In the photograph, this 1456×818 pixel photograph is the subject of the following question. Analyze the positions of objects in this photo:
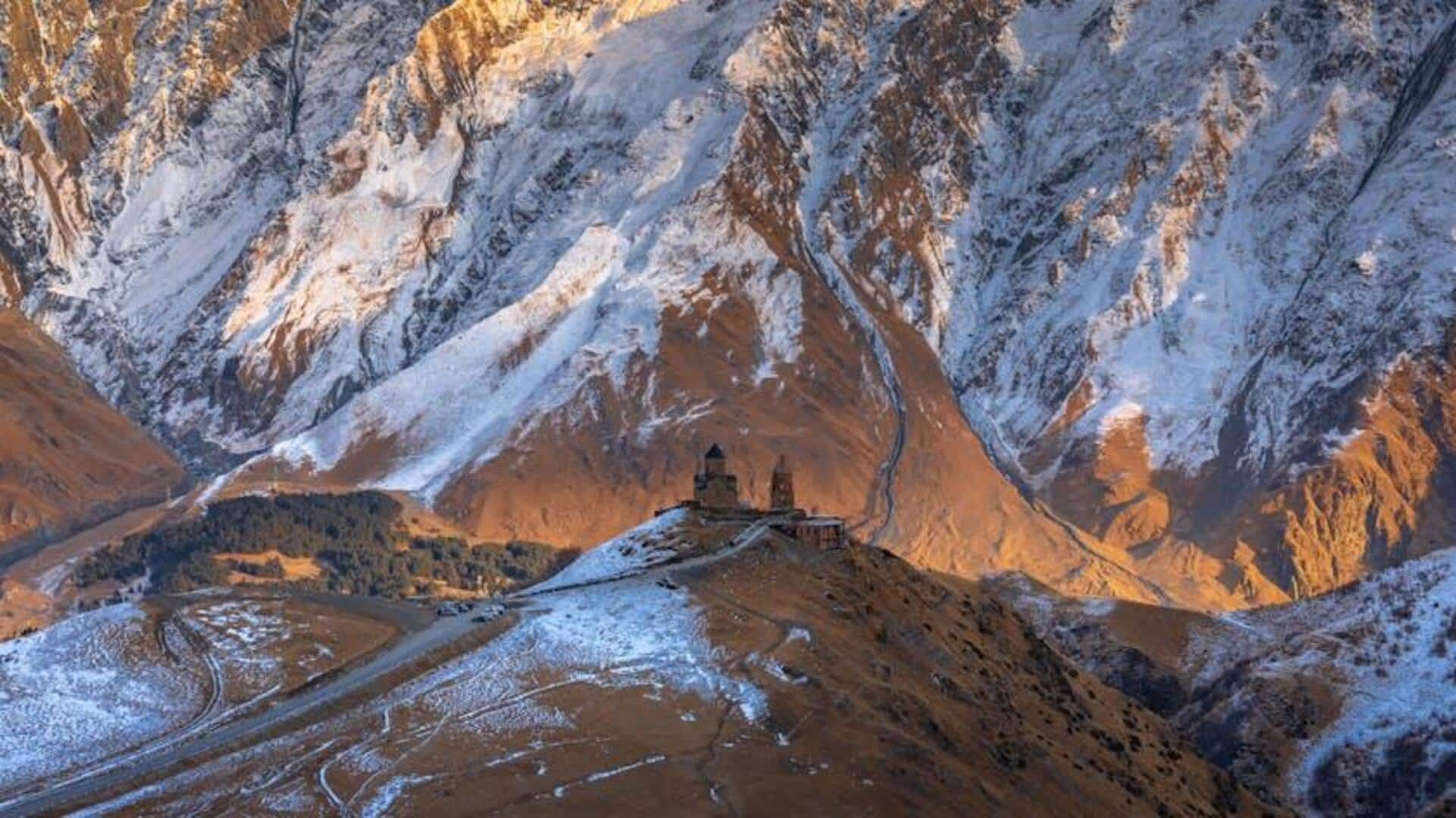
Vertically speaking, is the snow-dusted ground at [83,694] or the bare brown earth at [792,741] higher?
the snow-dusted ground at [83,694]

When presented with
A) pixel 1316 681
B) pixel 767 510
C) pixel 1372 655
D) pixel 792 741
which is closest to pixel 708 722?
pixel 792 741

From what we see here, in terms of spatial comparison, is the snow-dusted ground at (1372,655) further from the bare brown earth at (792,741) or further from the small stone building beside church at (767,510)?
the small stone building beside church at (767,510)

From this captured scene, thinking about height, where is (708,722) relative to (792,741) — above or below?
above

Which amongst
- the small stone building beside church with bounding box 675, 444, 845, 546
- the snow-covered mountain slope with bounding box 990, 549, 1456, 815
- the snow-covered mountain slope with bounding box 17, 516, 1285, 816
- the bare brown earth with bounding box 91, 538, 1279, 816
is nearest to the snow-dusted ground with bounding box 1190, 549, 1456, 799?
the snow-covered mountain slope with bounding box 990, 549, 1456, 815

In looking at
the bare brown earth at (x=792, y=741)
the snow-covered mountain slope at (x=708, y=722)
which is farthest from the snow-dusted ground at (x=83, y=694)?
the bare brown earth at (x=792, y=741)

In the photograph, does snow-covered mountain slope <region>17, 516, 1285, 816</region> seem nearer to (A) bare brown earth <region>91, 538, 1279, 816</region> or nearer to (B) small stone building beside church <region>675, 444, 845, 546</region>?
(A) bare brown earth <region>91, 538, 1279, 816</region>

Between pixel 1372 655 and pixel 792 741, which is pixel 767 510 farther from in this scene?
pixel 792 741
